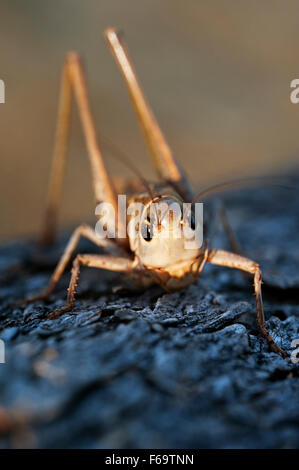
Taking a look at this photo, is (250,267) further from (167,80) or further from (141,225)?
(167,80)

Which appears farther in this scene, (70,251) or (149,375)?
(70,251)

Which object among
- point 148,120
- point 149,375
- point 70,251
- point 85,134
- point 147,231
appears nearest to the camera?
point 149,375

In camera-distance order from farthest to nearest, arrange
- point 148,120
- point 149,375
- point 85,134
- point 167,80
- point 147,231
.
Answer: point 167,80 < point 85,134 < point 148,120 < point 147,231 < point 149,375

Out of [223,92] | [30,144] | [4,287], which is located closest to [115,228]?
A: [4,287]

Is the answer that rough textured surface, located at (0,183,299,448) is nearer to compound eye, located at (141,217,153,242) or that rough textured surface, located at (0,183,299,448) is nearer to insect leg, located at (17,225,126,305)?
insect leg, located at (17,225,126,305)

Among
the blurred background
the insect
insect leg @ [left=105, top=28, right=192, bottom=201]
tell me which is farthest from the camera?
the blurred background

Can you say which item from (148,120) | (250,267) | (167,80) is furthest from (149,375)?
(167,80)

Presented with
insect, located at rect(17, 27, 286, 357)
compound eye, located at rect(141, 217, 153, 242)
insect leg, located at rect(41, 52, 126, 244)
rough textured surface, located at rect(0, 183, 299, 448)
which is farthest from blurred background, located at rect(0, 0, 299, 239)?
rough textured surface, located at rect(0, 183, 299, 448)

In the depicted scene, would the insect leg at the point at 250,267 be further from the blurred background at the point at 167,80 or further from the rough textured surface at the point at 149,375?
the blurred background at the point at 167,80
